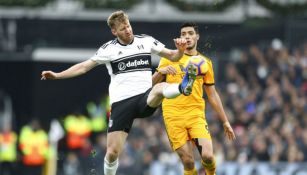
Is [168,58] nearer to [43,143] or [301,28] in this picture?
[301,28]

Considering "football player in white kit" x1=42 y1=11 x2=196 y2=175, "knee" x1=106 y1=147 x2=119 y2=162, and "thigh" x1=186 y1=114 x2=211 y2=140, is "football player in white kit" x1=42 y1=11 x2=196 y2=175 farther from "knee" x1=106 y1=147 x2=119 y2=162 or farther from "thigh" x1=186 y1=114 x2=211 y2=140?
"thigh" x1=186 y1=114 x2=211 y2=140

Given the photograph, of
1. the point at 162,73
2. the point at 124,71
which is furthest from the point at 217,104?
the point at 124,71

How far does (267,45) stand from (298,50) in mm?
1624

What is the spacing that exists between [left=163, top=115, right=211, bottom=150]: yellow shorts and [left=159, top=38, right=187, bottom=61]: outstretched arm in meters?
1.13

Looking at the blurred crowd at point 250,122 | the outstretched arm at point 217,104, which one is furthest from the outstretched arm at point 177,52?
the blurred crowd at point 250,122

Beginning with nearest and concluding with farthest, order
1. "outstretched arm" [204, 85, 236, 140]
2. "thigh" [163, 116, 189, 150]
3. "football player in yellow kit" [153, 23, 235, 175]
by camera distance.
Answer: "football player in yellow kit" [153, 23, 235, 175] → "thigh" [163, 116, 189, 150] → "outstretched arm" [204, 85, 236, 140]

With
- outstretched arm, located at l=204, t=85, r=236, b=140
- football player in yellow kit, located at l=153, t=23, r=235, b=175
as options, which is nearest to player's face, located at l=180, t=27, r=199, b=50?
football player in yellow kit, located at l=153, t=23, r=235, b=175

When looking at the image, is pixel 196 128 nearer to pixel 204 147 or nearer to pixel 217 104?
pixel 204 147

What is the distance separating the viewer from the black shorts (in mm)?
16156

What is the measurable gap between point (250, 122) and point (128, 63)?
30.0 ft

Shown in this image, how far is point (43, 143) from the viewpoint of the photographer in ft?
105

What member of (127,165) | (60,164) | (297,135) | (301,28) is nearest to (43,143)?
(60,164)

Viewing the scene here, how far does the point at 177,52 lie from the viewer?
52.0 ft

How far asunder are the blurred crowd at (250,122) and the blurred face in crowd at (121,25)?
6716mm
